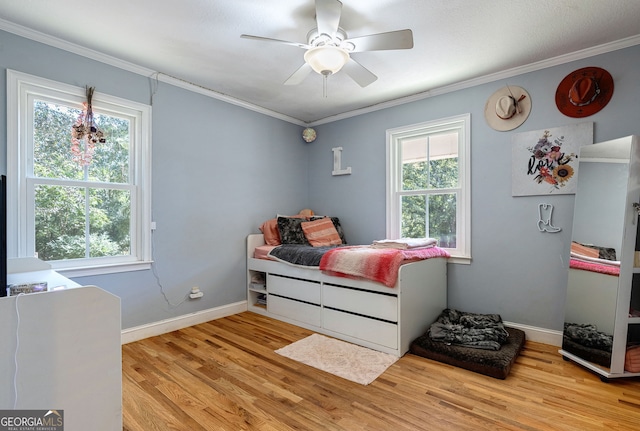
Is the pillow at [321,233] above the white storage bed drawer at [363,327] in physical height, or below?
above

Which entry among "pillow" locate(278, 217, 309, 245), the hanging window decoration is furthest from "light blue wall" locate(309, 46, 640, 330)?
the hanging window decoration

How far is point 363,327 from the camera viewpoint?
8.99 ft

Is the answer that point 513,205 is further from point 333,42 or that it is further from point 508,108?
point 333,42

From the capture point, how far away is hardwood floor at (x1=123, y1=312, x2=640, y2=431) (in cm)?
172

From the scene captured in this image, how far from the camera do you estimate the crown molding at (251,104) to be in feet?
7.70

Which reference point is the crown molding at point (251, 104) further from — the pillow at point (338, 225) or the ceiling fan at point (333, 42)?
the ceiling fan at point (333, 42)

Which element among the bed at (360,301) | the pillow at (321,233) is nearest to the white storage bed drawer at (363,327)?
the bed at (360,301)

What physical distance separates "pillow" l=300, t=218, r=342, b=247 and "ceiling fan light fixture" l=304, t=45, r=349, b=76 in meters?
1.99

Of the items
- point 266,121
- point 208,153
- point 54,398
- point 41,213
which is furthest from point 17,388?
point 266,121

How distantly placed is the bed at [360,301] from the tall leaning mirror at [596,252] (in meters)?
1.04

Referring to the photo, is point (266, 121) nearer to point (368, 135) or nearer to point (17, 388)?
point (368, 135)

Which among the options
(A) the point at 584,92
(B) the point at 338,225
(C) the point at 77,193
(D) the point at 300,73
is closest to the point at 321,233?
(B) the point at 338,225

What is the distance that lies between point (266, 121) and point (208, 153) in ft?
3.16

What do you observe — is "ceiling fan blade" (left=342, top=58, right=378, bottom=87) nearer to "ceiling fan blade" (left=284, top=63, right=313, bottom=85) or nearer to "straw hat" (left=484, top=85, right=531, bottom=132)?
"ceiling fan blade" (left=284, top=63, right=313, bottom=85)
